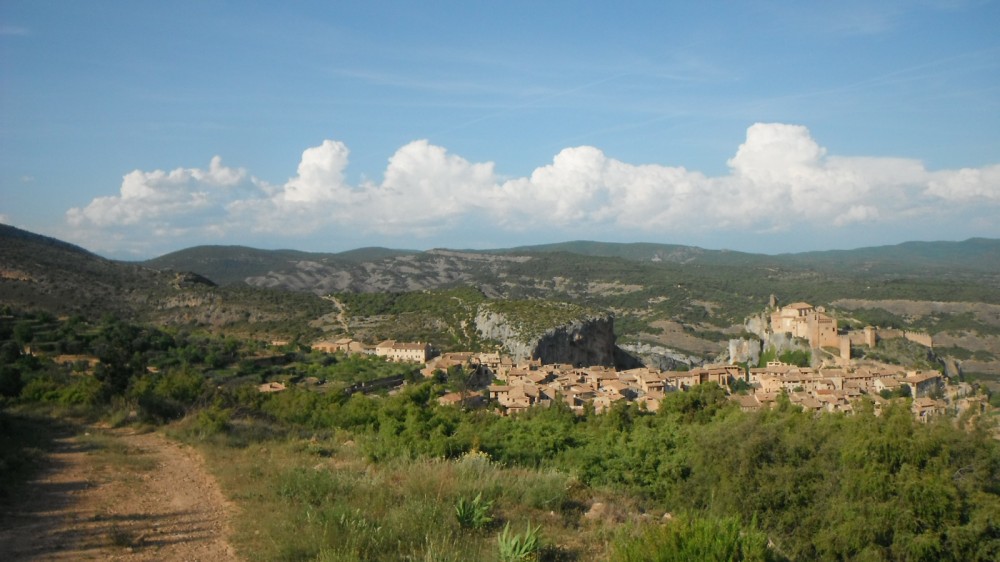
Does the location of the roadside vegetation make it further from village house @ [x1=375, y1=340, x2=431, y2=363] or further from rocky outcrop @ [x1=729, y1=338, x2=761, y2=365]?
rocky outcrop @ [x1=729, y1=338, x2=761, y2=365]

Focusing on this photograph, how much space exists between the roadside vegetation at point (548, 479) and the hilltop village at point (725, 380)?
14.3m

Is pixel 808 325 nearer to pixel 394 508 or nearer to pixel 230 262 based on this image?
pixel 394 508

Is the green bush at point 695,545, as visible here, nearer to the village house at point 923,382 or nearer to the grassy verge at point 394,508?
the grassy verge at point 394,508

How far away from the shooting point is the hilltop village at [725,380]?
33.3 metres

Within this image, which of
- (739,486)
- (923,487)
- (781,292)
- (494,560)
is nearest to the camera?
(494,560)

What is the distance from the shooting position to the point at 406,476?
23.3 feet

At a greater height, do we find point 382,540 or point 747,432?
point 382,540

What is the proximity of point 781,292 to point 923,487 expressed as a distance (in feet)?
422

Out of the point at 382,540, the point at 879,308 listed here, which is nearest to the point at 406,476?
the point at 382,540

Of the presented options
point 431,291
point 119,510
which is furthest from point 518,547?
point 431,291

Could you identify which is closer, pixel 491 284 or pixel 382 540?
pixel 382 540

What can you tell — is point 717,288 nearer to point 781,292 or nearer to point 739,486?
point 781,292

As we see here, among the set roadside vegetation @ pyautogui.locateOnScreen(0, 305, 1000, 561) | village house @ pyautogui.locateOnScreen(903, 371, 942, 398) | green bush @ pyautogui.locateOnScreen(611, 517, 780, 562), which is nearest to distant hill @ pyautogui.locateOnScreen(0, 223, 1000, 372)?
village house @ pyautogui.locateOnScreen(903, 371, 942, 398)

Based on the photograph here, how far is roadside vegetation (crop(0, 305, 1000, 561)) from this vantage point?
17.0 ft
